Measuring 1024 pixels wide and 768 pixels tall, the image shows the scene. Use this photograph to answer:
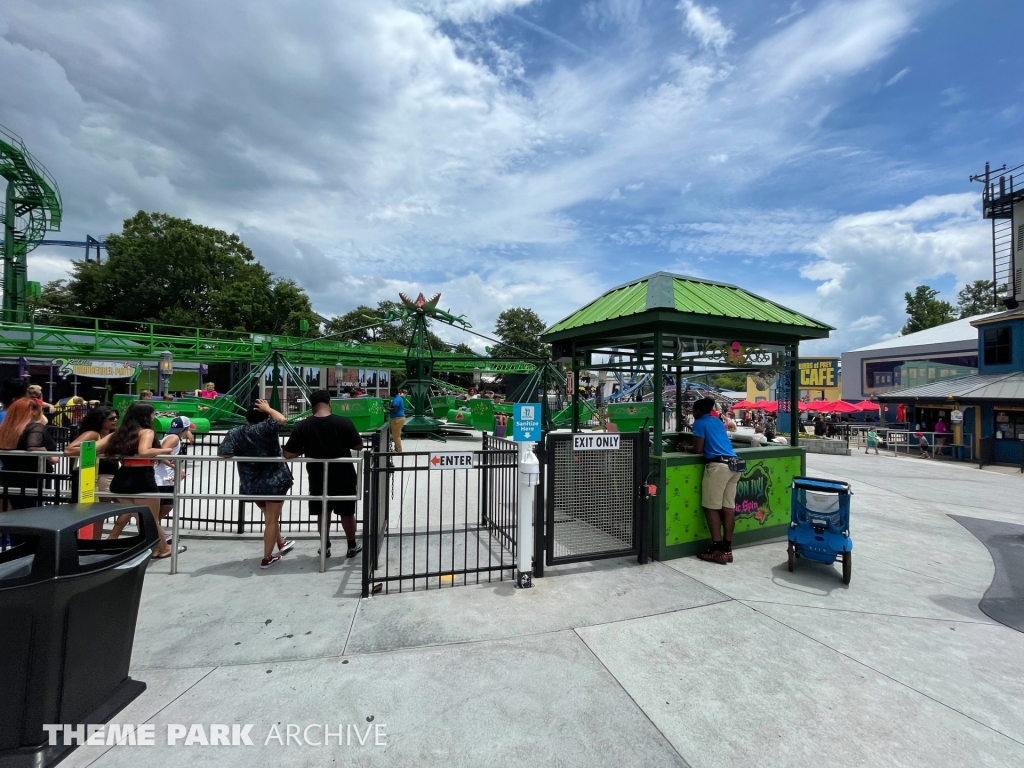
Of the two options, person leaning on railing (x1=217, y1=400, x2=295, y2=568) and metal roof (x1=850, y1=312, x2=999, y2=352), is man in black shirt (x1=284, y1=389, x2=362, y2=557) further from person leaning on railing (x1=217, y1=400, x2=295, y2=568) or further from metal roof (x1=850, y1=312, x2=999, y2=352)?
metal roof (x1=850, y1=312, x2=999, y2=352)

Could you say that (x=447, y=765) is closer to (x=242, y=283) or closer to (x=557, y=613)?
(x=557, y=613)

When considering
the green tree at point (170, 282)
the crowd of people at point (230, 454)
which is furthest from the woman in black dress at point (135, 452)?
the green tree at point (170, 282)

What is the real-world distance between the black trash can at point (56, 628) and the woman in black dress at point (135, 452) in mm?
2799

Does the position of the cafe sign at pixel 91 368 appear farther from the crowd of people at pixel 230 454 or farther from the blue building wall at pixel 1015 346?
the blue building wall at pixel 1015 346

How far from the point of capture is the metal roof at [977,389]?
50.9 ft

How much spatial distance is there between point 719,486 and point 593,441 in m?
1.57

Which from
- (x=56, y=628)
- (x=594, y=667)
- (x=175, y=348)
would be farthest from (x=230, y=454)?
(x=175, y=348)

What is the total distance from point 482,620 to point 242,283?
38.9 m

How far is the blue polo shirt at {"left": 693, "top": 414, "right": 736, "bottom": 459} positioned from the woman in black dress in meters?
5.88

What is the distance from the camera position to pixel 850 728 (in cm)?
268

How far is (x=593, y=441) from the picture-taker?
4.87 meters

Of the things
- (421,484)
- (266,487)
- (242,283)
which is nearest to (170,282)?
(242,283)

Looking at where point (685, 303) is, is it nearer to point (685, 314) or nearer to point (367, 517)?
point (685, 314)

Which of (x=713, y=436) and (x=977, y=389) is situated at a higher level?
(x=977, y=389)
